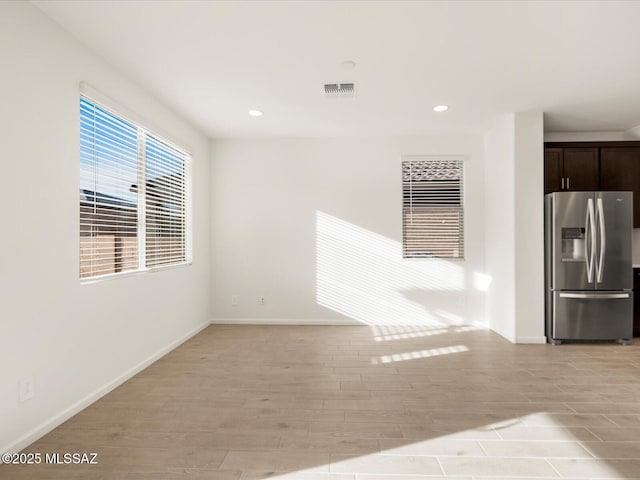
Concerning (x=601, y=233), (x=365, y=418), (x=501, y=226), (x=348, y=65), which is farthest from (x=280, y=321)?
(x=601, y=233)

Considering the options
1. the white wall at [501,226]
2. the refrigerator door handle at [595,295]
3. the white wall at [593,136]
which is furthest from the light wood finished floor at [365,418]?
the white wall at [593,136]

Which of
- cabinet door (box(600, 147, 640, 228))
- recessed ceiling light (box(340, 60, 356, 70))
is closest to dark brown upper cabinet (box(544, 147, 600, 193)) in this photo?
cabinet door (box(600, 147, 640, 228))

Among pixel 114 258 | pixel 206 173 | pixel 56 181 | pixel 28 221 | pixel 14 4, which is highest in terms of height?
pixel 14 4

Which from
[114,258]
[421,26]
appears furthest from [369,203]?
[114,258]

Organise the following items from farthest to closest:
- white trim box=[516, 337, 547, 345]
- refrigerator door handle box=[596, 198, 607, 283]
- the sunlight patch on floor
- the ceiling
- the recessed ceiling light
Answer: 1. white trim box=[516, 337, 547, 345]
2. refrigerator door handle box=[596, 198, 607, 283]
3. the sunlight patch on floor
4. the recessed ceiling light
5. the ceiling

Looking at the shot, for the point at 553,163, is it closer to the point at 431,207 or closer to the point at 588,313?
the point at 431,207

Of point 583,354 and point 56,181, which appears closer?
point 56,181

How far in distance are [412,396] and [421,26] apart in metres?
2.68

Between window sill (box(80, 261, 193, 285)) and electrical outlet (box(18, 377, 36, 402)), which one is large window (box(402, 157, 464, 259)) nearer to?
window sill (box(80, 261, 193, 285))

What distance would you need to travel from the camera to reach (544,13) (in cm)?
246

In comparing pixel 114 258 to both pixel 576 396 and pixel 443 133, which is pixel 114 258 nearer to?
pixel 576 396

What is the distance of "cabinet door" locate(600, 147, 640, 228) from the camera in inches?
192

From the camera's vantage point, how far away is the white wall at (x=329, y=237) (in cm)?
542

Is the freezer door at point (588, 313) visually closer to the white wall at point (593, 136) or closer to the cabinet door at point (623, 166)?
the cabinet door at point (623, 166)
